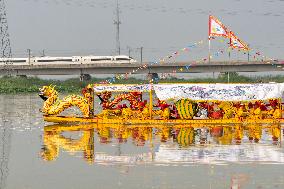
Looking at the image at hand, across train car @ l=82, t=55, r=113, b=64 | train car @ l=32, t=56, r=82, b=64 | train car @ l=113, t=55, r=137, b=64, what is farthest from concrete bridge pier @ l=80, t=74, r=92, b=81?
train car @ l=113, t=55, r=137, b=64

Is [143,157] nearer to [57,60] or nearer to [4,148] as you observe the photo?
[4,148]

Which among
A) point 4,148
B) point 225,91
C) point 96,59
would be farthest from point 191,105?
point 96,59

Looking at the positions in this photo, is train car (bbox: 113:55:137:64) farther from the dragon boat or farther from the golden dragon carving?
the dragon boat

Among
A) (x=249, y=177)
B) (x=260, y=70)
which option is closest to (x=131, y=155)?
(x=249, y=177)

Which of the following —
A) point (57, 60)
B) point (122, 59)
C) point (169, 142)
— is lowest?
point (169, 142)

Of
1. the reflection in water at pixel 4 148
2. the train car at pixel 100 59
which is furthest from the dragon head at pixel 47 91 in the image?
the train car at pixel 100 59

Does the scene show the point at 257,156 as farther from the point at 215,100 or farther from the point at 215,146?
the point at 215,100

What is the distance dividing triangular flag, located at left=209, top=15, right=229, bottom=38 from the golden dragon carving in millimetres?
11456

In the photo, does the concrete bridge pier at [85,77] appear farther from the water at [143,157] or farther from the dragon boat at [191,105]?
the water at [143,157]

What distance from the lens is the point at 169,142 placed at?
2825 centimetres

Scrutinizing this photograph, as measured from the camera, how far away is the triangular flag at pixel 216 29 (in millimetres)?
44250

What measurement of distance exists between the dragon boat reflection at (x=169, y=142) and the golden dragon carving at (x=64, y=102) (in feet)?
3.67

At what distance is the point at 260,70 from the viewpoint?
113750mm

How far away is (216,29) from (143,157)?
22728 mm
